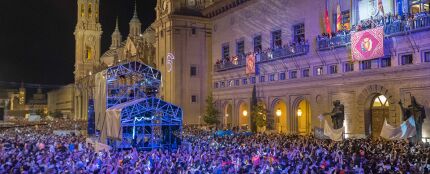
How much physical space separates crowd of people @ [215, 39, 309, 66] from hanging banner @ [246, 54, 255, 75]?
22.1 inches

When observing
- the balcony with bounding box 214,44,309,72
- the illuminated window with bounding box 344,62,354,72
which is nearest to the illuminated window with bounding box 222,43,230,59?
the balcony with bounding box 214,44,309,72

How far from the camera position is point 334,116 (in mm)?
38594

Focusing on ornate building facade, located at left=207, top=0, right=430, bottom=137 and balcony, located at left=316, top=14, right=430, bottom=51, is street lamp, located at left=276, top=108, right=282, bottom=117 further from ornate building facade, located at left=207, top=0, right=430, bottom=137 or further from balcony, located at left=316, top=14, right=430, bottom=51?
balcony, located at left=316, top=14, right=430, bottom=51

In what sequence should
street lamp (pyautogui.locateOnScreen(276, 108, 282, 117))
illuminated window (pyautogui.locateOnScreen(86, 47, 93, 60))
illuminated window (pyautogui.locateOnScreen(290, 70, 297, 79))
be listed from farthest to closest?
1. illuminated window (pyautogui.locateOnScreen(86, 47, 93, 60))
2. street lamp (pyautogui.locateOnScreen(276, 108, 282, 117))
3. illuminated window (pyautogui.locateOnScreen(290, 70, 297, 79))

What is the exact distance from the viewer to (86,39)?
13712 cm

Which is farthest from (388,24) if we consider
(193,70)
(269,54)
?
(193,70)

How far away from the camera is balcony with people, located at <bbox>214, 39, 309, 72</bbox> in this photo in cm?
4572

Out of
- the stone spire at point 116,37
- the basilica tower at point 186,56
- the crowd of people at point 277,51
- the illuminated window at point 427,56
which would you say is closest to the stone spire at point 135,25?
the stone spire at point 116,37

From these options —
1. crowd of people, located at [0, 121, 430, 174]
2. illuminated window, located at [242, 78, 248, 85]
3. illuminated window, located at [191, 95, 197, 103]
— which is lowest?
crowd of people, located at [0, 121, 430, 174]

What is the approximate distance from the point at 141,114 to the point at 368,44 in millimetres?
18345

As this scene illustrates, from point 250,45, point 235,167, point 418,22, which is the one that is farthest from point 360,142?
point 250,45

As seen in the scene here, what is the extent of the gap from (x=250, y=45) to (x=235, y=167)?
3593 cm

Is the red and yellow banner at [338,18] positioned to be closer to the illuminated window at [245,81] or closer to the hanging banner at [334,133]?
the hanging banner at [334,133]

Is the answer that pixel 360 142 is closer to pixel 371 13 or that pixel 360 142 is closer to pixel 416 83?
pixel 416 83
